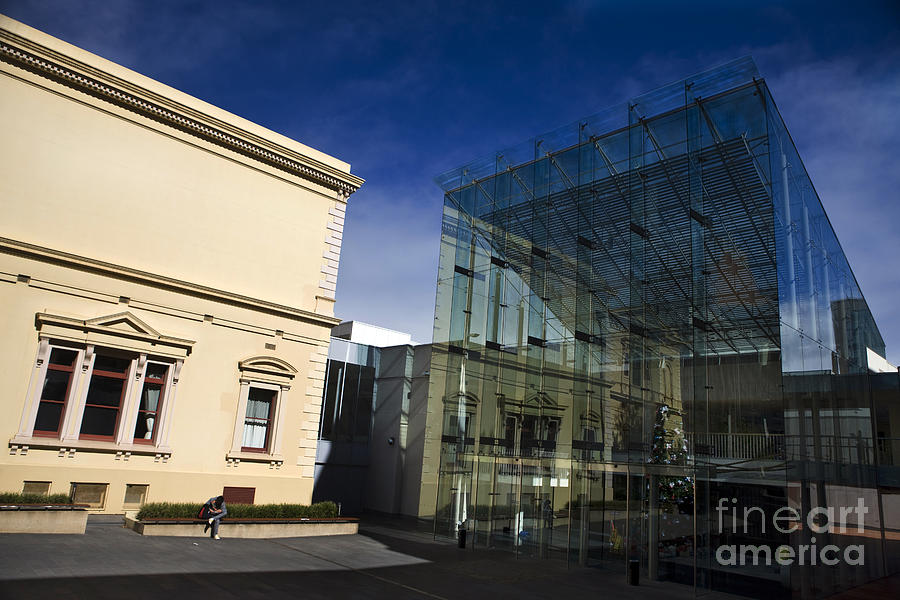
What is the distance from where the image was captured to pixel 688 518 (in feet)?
50.1

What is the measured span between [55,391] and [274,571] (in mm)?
8534

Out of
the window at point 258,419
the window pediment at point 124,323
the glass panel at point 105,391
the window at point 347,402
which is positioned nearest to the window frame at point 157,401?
the glass panel at point 105,391

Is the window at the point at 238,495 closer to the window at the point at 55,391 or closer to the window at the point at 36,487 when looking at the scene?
the window at the point at 36,487

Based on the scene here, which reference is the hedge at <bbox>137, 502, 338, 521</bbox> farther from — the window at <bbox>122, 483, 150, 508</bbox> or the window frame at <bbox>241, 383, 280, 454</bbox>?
the window frame at <bbox>241, 383, 280, 454</bbox>

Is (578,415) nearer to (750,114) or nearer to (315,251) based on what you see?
(750,114)

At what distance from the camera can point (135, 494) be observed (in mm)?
16750

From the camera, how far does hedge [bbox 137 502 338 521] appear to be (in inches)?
610

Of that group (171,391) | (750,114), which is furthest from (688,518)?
(171,391)

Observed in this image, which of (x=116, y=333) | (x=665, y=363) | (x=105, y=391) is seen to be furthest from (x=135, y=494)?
(x=665, y=363)

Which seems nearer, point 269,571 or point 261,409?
point 269,571

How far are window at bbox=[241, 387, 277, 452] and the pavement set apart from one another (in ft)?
11.9

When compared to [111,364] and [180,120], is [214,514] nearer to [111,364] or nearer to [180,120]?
[111,364]

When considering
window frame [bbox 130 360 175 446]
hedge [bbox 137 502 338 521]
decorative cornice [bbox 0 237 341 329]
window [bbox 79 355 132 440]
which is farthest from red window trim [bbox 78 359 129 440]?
decorative cornice [bbox 0 237 341 329]

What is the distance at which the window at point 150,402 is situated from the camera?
1730cm
